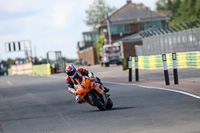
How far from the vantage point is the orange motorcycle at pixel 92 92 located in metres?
11.0

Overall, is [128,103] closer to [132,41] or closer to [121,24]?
[132,41]

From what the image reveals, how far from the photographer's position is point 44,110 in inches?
490

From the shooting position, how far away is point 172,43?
34.2 m

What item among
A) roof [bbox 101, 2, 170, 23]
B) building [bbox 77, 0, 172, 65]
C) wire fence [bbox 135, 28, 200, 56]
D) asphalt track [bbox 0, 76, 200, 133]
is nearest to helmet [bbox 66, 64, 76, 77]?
asphalt track [bbox 0, 76, 200, 133]

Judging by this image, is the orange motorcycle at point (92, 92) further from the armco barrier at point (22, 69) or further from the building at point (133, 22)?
the building at point (133, 22)

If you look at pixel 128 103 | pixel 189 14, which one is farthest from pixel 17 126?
pixel 189 14

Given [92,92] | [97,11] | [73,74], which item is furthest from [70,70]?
[97,11]

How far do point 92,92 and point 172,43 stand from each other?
78.3 ft

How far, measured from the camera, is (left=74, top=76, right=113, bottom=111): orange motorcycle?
1098cm

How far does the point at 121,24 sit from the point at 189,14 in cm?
3119

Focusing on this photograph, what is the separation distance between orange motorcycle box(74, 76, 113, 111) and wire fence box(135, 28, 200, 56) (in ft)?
62.6

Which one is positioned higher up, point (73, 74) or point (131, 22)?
point (131, 22)

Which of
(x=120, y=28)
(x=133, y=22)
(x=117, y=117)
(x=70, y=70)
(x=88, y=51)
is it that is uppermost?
(x=133, y=22)

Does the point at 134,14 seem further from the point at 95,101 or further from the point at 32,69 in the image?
the point at 95,101
